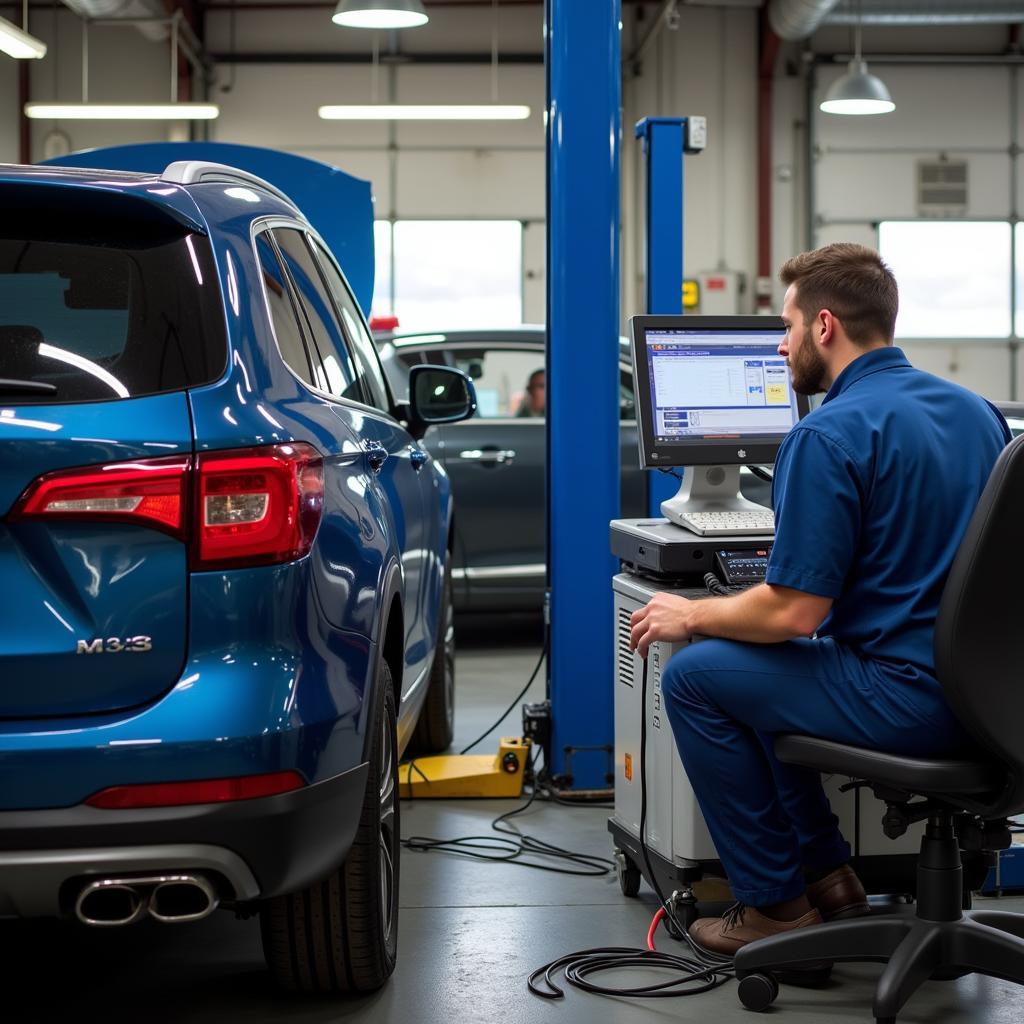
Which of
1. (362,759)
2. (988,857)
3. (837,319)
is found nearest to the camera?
(362,759)

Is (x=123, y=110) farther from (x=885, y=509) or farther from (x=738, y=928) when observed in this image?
(x=885, y=509)

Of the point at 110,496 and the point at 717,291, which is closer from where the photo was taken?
the point at 110,496

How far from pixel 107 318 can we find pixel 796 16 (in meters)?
11.9

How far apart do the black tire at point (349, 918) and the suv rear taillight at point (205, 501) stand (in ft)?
1.61

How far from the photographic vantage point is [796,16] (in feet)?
42.5

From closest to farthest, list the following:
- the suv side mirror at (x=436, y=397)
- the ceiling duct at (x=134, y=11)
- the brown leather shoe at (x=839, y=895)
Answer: the brown leather shoe at (x=839, y=895)
the suv side mirror at (x=436, y=397)
the ceiling duct at (x=134, y=11)

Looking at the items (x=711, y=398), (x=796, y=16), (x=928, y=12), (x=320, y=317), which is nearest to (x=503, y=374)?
(x=711, y=398)

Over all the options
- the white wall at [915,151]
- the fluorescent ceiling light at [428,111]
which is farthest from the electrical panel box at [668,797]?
the white wall at [915,151]

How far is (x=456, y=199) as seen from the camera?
14555mm

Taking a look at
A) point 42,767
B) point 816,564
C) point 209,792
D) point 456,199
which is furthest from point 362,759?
point 456,199

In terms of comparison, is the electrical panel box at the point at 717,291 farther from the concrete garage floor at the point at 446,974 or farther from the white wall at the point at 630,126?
the concrete garage floor at the point at 446,974

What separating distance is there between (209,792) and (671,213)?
113 inches

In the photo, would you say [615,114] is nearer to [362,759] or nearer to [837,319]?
[837,319]

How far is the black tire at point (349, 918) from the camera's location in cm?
257
